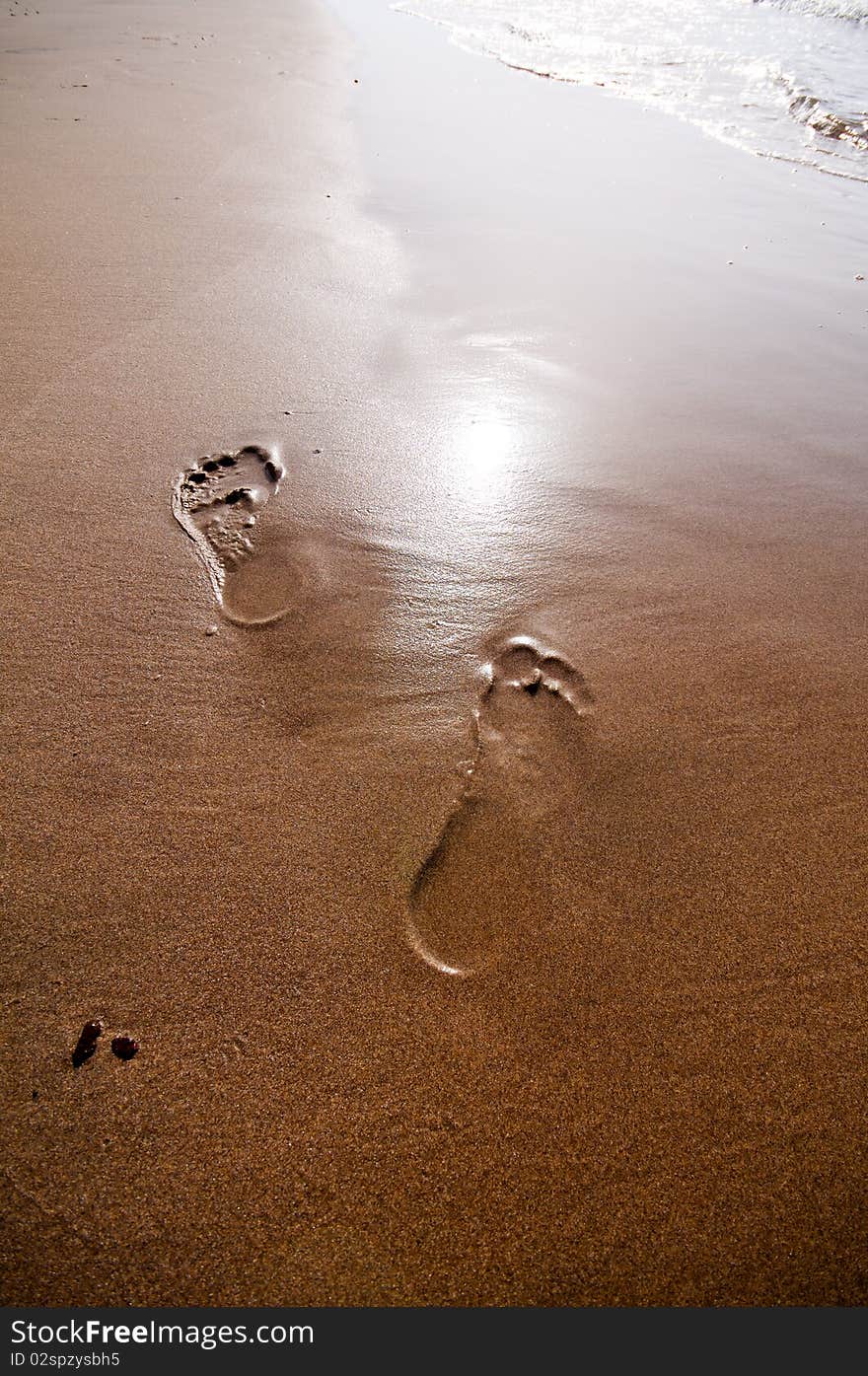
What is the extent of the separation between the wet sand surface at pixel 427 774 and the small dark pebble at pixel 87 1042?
2 centimetres

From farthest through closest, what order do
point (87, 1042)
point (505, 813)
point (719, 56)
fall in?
point (719, 56) → point (505, 813) → point (87, 1042)

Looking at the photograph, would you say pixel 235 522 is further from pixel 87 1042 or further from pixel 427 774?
pixel 87 1042

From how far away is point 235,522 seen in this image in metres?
2.06

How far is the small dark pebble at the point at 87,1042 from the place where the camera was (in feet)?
3.82

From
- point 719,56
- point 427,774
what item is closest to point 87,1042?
point 427,774

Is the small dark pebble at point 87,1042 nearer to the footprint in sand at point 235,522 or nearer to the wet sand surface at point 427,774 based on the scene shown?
the wet sand surface at point 427,774

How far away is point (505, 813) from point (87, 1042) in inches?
35.5

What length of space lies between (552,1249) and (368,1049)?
16.1 inches

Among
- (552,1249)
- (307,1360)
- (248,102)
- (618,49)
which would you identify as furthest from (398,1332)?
(618,49)

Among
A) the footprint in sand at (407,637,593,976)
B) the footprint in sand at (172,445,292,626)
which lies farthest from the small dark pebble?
the footprint in sand at (172,445,292,626)

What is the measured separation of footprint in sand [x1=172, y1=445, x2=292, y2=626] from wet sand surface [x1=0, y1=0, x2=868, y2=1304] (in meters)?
0.01

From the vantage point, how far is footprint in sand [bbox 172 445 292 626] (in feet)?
6.15

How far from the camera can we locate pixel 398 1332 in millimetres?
1015

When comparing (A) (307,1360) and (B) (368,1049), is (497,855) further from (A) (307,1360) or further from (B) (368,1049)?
(A) (307,1360)
